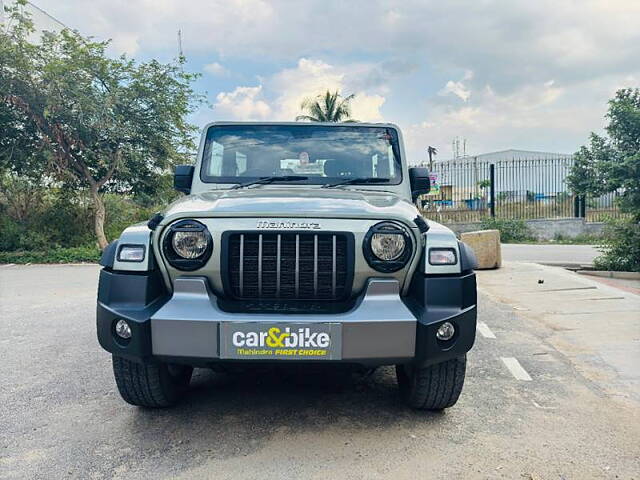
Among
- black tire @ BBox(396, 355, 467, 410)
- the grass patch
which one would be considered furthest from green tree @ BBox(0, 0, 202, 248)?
black tire @ BBox(396, 355, 467, 410)

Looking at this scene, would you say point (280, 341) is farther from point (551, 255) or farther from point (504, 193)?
point (504, 193)

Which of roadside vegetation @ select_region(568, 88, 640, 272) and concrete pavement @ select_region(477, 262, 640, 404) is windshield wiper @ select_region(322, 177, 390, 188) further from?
roadside vegetation @ select_region(568, 88, 640, 272)

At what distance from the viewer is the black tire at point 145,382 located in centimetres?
296

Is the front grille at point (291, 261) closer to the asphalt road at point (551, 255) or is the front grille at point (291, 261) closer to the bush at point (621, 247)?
the bush at point (621, 247)

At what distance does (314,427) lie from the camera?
3006 millimetres

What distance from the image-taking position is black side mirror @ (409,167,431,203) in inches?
157

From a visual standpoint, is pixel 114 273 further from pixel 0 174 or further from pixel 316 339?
pixel 0 174

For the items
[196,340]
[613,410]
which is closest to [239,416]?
[196,340]

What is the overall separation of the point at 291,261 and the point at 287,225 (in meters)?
0.19

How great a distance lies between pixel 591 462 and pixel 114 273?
254 cm

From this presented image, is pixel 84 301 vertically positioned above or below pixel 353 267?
below

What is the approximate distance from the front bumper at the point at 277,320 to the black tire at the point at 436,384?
24cm

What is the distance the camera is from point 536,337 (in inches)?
203

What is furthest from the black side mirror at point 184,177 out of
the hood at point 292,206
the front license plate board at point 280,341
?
the front license plate board at point 280,341
